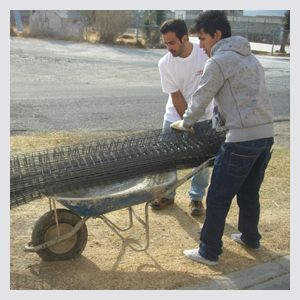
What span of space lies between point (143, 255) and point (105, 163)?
3.54 ft

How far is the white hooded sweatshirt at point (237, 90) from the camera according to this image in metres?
2.67

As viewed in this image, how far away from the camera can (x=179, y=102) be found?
12.5ft

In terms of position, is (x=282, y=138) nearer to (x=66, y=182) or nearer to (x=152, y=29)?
(x=66, y=182)

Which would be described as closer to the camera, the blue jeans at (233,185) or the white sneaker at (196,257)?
the blue jeans at (233,185)

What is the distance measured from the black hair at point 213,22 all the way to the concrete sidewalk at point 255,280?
211 centimetres

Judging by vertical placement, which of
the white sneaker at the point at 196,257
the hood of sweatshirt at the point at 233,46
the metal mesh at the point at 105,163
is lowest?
the white sneaker at the point at 196,257

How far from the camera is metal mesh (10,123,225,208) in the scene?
9.07 ft

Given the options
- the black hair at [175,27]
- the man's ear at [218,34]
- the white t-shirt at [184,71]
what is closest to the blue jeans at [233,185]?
the man's ear at [218,34]

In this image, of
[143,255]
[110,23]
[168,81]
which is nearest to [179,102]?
[168,81]

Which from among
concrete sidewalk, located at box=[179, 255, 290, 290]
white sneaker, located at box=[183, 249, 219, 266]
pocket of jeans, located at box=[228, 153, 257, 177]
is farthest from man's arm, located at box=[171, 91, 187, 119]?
concrete sidewalk, located at box=[179, 255, 290, 290]

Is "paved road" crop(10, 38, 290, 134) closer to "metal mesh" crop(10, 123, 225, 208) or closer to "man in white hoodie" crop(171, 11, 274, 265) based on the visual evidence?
"metal mesh" crop(10, 123, 225, 208)

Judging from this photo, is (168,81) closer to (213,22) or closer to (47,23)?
(213,22)

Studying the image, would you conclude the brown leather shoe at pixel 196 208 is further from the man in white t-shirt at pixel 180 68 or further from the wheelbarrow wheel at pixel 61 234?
the wheelbarrow wheel at pixel 61 234

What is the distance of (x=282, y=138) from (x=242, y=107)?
513 cm
